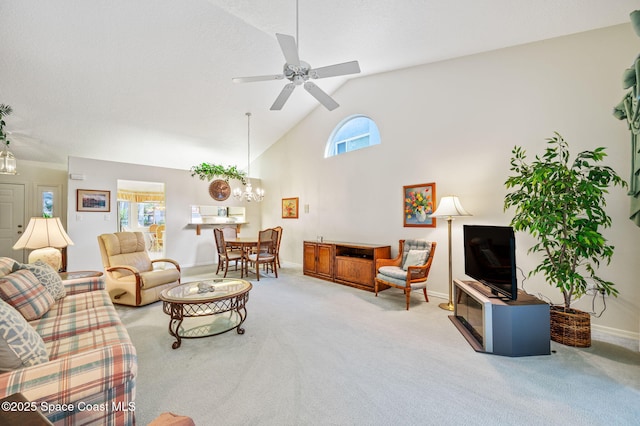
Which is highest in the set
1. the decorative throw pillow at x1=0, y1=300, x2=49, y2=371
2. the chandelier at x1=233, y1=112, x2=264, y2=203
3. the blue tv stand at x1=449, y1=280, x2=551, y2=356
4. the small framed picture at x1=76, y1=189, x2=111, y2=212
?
the chandelier at x1=233, y1=112, x2=264, y2=203

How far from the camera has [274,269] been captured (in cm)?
530

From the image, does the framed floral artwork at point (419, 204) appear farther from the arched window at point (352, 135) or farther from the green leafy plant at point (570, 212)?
the green leafy plant at point (570, 212)

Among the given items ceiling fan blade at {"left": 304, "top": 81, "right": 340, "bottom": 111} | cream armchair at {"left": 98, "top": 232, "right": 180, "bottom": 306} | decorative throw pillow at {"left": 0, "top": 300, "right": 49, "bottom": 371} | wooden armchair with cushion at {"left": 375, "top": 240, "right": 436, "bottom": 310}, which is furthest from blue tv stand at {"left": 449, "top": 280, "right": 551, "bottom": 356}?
cream armchair at {"left": 98, "top": 232, "right": 180, "bottom": 306}

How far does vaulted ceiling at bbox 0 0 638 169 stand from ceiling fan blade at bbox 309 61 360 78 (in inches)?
32.6

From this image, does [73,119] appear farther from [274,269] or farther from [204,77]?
[274,269]

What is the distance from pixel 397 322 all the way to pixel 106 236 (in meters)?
4.12

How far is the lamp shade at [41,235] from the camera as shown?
121 inches

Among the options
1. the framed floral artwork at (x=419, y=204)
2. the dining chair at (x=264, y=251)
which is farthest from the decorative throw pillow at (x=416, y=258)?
the dining chair at (x=264, y=251)

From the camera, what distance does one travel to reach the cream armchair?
3.47 meters

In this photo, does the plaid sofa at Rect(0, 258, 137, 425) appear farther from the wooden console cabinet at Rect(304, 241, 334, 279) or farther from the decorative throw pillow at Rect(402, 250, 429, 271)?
the wooden console cabinet at Rect(304, 241, 334, 279)

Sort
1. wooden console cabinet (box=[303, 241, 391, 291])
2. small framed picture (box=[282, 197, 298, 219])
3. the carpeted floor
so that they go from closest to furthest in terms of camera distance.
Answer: the carpeted floor
wooden console cabinet (box=[303, 241, 391, 291])
small framed picture (box=[282, 197, 298, 219])

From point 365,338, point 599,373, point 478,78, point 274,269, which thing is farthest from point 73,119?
point 599,373

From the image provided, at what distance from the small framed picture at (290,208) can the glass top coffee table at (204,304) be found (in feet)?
11.2

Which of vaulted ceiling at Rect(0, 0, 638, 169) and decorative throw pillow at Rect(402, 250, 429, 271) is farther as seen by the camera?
decorative throw pillow at Rect(402, 250, 429, 271)
